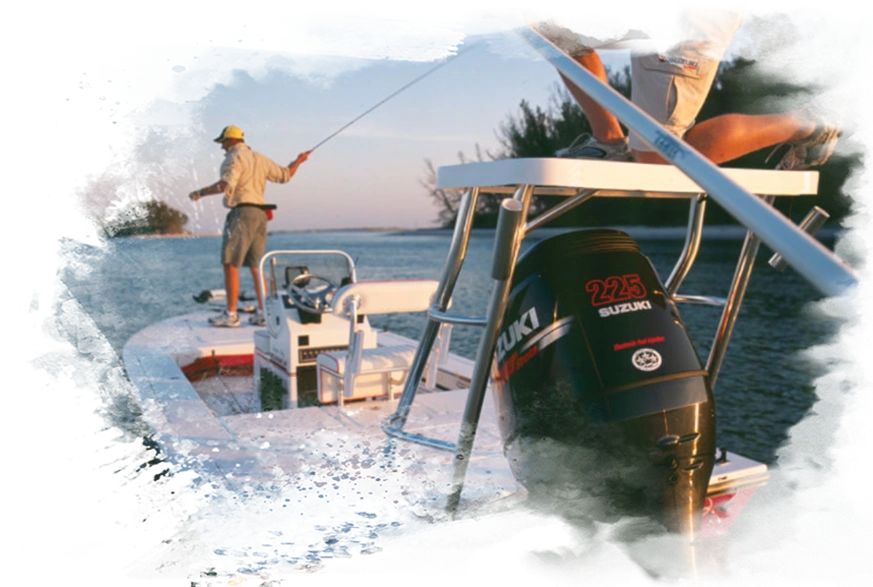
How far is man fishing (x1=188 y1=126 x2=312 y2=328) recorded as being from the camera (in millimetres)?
5664

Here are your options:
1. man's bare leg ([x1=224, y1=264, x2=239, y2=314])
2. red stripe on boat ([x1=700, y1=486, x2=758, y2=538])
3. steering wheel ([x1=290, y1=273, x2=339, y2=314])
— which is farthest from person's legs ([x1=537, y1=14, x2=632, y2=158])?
man's bare leg ([x1=224, y1=264, x2=239, y2=314])

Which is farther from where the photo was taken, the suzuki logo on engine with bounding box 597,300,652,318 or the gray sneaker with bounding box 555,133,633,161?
the gray sneaker with bounding box 555,133,633,161

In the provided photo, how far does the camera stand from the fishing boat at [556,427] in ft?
4.83

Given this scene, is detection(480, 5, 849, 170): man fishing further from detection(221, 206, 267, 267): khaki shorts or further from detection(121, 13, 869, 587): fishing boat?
detection(221, 206, 267, 267): khaki shorts

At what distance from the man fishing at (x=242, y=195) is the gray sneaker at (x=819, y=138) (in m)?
4.42

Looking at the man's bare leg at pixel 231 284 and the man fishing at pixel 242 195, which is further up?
the man fishing at pixel 242 195

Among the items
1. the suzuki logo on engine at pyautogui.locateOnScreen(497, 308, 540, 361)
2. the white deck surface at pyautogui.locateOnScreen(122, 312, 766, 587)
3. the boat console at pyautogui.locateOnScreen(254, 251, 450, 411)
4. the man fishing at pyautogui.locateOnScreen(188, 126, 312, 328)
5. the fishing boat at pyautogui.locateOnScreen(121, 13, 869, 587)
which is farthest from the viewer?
the man fishing at pyautogui.locateOnScreen(188, 126, 312, 328)

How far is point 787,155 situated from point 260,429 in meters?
2.58

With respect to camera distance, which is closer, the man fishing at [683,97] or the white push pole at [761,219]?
the white push pole at [761,219]

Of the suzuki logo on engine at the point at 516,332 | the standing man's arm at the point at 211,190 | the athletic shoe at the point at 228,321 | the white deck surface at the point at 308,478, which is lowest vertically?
the white deck surface at the point at 308,478

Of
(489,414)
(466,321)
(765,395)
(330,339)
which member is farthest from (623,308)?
(765,395)

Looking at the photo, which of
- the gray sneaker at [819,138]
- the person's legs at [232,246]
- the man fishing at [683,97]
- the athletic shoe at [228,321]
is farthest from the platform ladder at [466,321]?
the athletic shoe at [228,321]

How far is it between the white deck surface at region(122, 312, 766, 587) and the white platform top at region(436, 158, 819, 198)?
3.76 feet

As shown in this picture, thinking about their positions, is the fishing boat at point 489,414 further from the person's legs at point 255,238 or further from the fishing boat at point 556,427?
the person's legs at point 255,238
